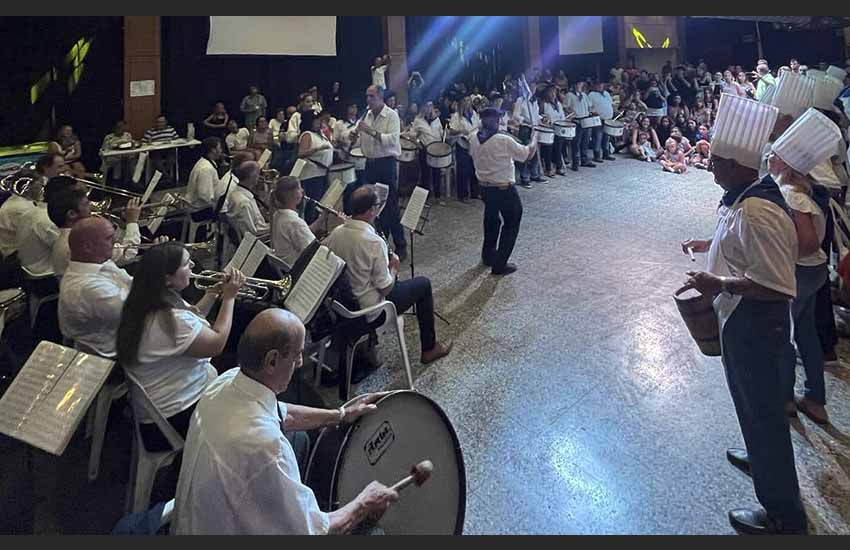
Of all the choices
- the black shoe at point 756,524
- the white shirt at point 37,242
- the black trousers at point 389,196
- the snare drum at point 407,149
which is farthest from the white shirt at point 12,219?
A: the snare drum at point 407,149

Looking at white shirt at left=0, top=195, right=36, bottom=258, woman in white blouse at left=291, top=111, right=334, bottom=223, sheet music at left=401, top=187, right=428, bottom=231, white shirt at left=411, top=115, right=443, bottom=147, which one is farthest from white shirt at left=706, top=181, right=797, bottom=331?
white shirt at left=411, top=115, right=443, bottom=147

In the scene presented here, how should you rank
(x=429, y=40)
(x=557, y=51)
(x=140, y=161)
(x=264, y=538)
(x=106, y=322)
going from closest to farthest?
(x=264, y=538) < (x=106, y=322) < (x=140, y=161) < (x=429, y=40) < (x=557, y=51)

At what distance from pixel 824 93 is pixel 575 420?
8.87 feet

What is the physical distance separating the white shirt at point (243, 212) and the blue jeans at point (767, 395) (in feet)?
10.4

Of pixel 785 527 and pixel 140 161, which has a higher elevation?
pixel 140 161

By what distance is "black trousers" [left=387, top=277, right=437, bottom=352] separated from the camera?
112 inches

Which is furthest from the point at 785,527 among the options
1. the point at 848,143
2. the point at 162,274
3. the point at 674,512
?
the point at 848,143

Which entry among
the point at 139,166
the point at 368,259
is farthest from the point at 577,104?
the point at 368,259

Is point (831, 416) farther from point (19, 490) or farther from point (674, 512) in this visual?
point (19, 490)

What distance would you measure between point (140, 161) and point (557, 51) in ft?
30.2

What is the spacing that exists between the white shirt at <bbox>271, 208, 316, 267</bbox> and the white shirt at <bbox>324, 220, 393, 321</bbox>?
45 cm

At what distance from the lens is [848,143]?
10.9ft

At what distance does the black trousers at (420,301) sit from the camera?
2840mm

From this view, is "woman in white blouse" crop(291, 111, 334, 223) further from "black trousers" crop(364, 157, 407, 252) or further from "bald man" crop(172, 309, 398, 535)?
"bald man" crop(172, 309, 398, 535)
